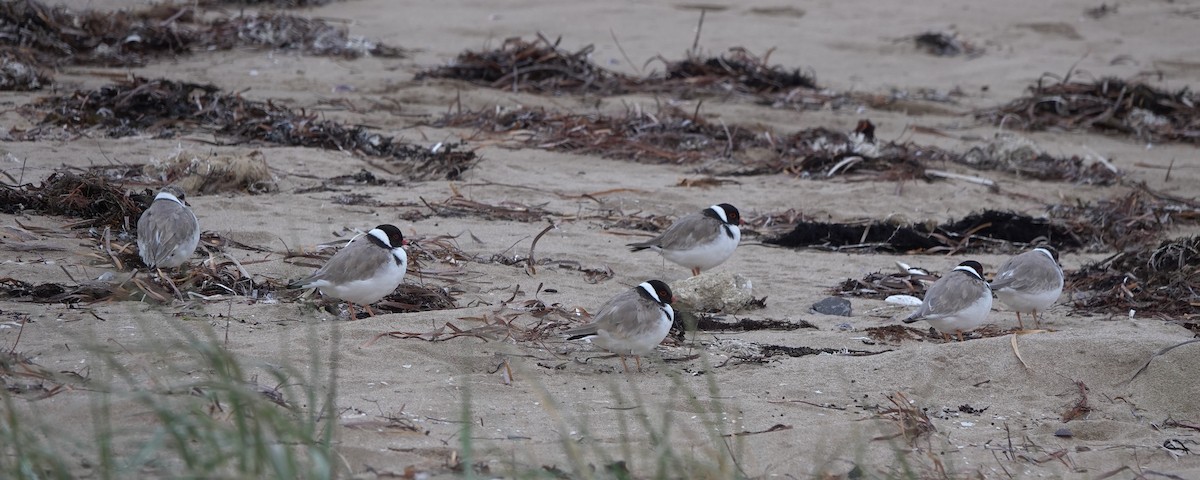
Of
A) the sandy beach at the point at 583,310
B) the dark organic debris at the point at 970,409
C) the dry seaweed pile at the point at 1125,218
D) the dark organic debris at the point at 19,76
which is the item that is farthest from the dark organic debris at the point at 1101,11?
the dark organic debris at the point at 19,76

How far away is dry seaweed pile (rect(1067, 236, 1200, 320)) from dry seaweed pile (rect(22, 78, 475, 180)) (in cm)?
436

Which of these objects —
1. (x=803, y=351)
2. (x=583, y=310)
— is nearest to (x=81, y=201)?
(x=583, y=310)

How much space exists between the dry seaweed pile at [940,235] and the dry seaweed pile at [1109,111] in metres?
3.42

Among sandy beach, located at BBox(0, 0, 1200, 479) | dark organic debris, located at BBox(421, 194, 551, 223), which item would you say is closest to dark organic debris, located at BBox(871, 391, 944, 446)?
sandy beach, located at BBox(0, 0, 1200, 479)

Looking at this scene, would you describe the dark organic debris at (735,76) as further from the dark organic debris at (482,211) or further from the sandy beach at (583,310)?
the dark organic debris at (482,211)

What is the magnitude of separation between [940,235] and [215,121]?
5687 mm

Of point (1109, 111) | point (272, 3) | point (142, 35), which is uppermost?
point (1109, 111)

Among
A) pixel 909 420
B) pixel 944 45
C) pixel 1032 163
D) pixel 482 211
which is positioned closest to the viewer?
pixel 909 420

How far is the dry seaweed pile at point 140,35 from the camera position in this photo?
11328mm

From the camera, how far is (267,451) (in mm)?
2859

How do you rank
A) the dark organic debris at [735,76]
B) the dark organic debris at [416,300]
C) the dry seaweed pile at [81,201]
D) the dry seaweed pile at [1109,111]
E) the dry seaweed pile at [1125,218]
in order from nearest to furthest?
the dark organic debris at [416,300] → the dry seaweed pile at [81,201] → the dry seaweed pile at [1125,218] → the dry seaweed pile at [1109,111] → the dark organic debris at [735,76]

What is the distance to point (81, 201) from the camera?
20.5 feet

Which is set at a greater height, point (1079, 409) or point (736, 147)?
point (1079, 409)

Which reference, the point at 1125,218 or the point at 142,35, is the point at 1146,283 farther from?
the point at 142,35
